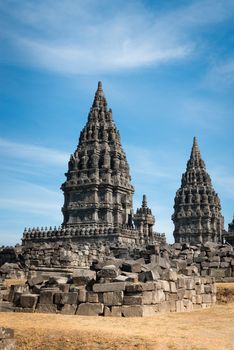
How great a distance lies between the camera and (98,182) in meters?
54.2

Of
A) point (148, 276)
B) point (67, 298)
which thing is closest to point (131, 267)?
point (148, 276)

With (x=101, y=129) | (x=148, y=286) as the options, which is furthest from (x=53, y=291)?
(x=101, y=129)

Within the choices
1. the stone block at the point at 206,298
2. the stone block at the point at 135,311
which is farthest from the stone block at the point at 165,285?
the stone block at the point at 206,298

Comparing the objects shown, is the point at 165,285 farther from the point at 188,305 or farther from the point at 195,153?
the point at 195,153

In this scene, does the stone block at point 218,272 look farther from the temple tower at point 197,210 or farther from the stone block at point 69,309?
the temple tower at point 197,210

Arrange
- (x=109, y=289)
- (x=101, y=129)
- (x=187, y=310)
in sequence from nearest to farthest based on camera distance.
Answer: (x=109, y=289)
(x=187, y=310)
(x=101, y=129)

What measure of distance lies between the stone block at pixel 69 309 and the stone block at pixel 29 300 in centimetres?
81

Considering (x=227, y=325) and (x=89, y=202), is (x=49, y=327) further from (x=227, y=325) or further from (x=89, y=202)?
(x=89, y=202)

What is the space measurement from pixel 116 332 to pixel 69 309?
2.88 meters

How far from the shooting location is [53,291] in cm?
1191

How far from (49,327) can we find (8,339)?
158cm

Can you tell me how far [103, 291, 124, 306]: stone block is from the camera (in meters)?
11.3

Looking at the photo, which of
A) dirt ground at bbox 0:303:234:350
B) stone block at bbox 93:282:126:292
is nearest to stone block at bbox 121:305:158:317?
dirt ground at bbox 0:303:234:350

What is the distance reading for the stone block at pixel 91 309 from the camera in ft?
37.1
